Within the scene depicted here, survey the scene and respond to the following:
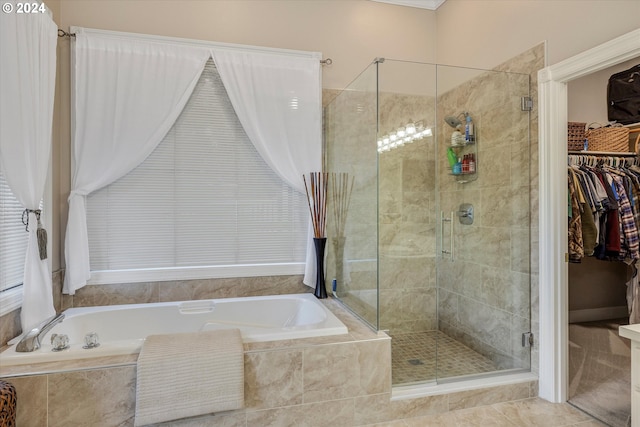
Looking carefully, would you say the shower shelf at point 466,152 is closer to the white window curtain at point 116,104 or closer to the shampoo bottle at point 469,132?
the shampoo bottle at point 469,132

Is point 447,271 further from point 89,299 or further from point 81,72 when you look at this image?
point 81,72

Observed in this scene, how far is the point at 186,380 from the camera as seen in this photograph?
1822mm


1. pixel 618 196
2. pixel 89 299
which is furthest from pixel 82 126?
pixel 618 196

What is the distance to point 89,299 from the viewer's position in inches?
108

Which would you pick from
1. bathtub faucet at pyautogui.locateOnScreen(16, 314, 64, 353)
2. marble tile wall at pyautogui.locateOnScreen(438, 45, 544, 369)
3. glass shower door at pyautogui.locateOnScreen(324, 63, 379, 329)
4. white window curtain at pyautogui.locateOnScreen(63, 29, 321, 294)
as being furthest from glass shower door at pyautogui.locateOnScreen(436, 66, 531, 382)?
bathtub faucet at pyautogui.locateOnScreen(16, 314, 64, 353)

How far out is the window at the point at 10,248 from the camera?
2066 mm

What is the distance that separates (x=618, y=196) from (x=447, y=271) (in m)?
1.34

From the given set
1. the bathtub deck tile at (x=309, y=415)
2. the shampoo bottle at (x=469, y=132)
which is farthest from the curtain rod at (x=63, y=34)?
the shampoo bottle at (x=469, y=132)

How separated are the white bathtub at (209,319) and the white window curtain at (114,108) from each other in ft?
1.05

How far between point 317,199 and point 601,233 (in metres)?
2.16

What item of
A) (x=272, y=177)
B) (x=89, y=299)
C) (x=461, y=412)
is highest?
(x=272, y=177)

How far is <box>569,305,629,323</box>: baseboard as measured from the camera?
12.7ft

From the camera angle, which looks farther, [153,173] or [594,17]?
[153,173]

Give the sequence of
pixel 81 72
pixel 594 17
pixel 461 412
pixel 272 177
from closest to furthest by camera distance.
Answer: pixel 594 17, pixel 461 412, pixel 81 72, pixel 272 177
